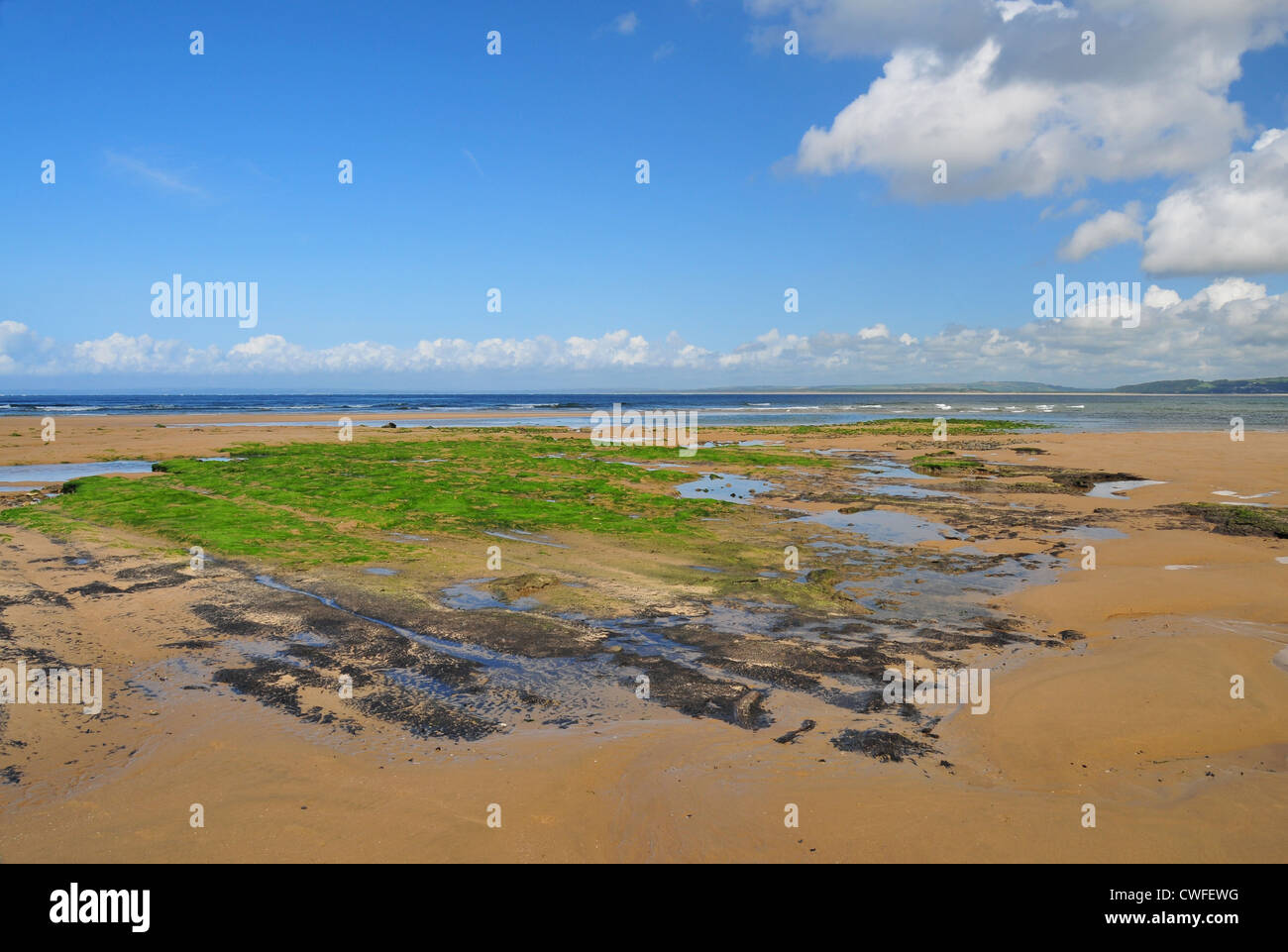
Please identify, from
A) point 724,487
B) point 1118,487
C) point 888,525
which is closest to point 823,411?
point 1118,487

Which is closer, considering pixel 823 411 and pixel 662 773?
pixel 662 773

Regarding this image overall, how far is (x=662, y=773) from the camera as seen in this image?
6750 mm

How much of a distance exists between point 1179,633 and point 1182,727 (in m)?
3.53

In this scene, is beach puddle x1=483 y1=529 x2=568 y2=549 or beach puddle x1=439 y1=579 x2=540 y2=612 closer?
beach puddle x1=439 y1=579 x2=540 y2=612

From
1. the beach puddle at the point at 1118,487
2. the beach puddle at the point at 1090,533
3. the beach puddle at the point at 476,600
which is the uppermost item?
the beach puddle at the point at 1118,487

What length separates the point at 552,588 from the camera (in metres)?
12.9

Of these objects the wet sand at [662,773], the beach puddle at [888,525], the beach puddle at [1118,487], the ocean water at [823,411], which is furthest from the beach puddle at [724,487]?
the ocean water at [823,411]

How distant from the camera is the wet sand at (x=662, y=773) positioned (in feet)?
18.8

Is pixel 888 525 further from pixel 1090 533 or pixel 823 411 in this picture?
pixel 823 411

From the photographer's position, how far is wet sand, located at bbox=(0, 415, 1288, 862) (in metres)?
5.73

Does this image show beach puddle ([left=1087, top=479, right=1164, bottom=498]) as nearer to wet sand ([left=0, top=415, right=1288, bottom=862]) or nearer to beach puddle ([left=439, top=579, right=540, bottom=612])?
wet sand ([left=0, top=415, right=1288, bottom=862])

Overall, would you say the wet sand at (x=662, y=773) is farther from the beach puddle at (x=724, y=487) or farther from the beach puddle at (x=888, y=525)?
the beach puddle at (x=724, y=487)

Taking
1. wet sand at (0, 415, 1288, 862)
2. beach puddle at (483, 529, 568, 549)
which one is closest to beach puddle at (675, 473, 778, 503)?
beach puddle at (483, 529, 568, 549)
